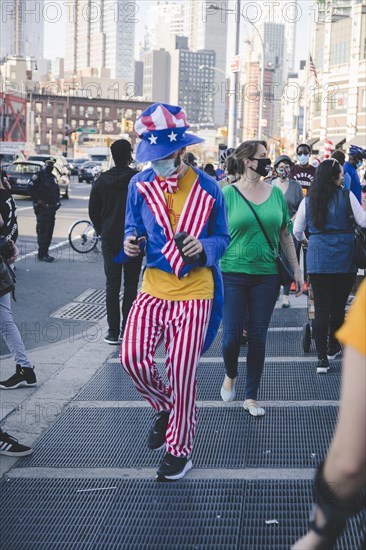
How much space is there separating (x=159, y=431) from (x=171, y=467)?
346 mm

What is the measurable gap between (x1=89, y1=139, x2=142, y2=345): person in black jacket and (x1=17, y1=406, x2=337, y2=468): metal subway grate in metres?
2.66

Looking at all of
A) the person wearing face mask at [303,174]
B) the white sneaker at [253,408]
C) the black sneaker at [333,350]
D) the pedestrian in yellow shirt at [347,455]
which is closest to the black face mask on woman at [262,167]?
the white sneaker at [253,408]

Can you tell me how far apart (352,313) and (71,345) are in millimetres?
6696

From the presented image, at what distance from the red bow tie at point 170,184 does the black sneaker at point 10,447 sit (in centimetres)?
182

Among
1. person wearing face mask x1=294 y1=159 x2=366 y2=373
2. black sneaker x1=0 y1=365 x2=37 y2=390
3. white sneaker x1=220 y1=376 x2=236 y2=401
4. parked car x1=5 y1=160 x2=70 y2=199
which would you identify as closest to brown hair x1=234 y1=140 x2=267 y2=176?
person wearing face mask x1=294 y1=159 x2=366 y2=373

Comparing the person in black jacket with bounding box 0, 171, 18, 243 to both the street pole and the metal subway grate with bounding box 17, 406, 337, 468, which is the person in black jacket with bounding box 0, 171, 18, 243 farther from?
the street pole

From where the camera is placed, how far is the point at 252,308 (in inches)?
236

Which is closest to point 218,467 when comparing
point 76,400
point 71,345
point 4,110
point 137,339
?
point 137,339

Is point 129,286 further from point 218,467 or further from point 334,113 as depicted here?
point 334,113

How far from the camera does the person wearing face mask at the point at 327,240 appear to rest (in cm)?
679

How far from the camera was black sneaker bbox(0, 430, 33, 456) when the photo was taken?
5096 mm

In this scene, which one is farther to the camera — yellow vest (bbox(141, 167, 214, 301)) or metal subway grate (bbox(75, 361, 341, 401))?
metal subway grate (bbox(75, 361, 341, 401))

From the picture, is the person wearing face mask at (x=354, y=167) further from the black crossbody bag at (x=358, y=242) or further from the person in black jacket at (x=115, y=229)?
the black crossbody bag at (x=358, y=242)

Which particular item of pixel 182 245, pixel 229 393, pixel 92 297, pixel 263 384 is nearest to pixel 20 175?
pixel 92 297
